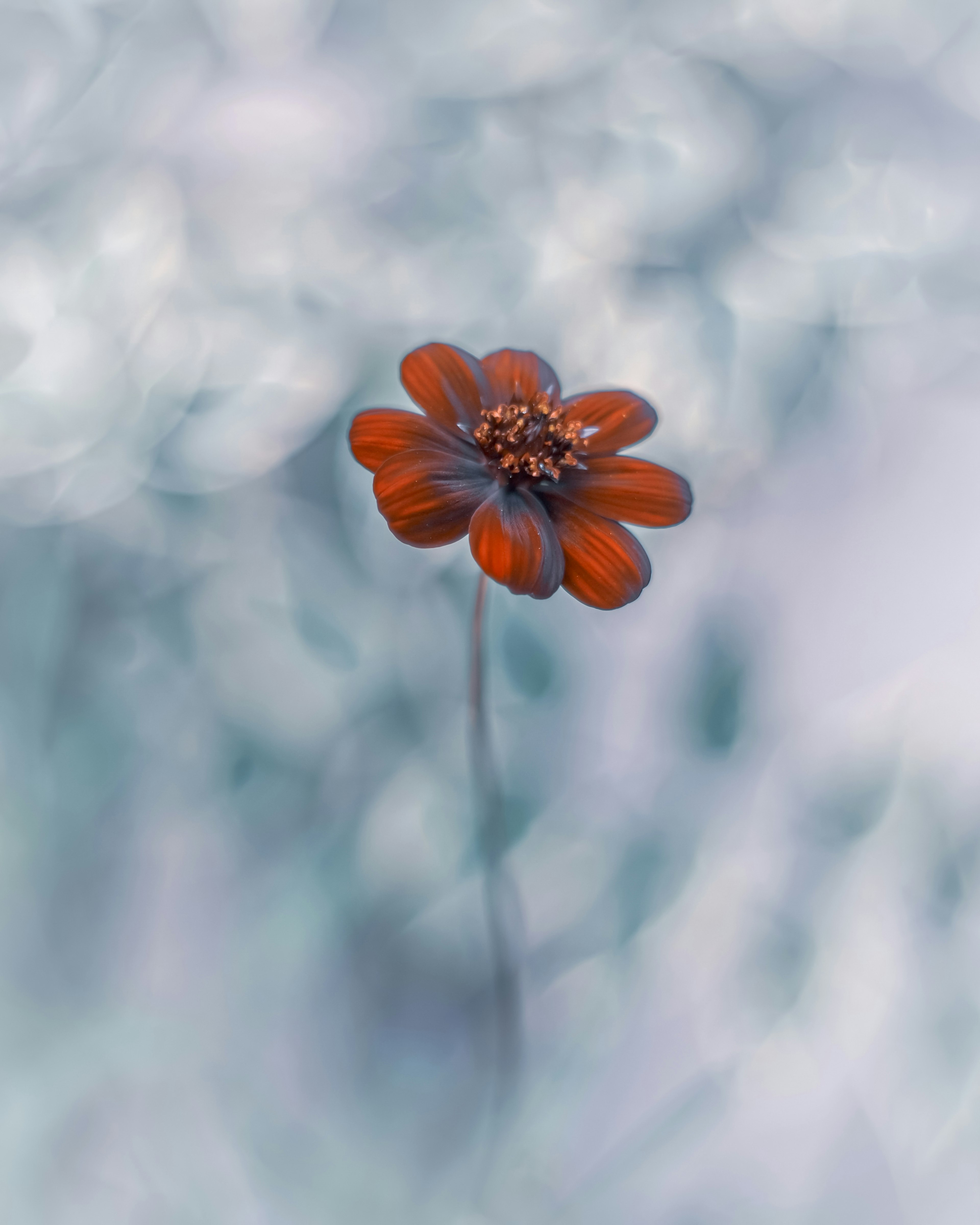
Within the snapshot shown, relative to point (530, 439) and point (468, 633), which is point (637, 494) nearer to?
point (530, 439)

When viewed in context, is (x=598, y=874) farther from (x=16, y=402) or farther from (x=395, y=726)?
(x=16, y=402)

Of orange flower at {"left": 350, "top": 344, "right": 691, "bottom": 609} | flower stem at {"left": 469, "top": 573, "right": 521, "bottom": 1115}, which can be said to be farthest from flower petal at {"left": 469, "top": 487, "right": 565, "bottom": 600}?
flower stem at {"left": 469, "top": 573, "right": 521, "bottom": 1115}

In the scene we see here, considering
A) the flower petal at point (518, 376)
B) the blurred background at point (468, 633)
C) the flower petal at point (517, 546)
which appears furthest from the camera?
the blurred background at point (468, 633)

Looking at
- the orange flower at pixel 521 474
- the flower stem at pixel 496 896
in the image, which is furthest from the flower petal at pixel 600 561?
the flower stem at pixel 496 896

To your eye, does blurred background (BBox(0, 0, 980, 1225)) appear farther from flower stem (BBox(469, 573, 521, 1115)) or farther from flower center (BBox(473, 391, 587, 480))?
flower center (BBox(473, 391, 587, 480))

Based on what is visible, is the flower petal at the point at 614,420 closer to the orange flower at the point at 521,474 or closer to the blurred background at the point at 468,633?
the orange flower at the point at 521,474

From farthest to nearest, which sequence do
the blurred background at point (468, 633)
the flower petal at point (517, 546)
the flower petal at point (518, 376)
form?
the blurred background at point (468, 633)
the flower petal at point (518, 376)
the flower petal at point (517, 546)
